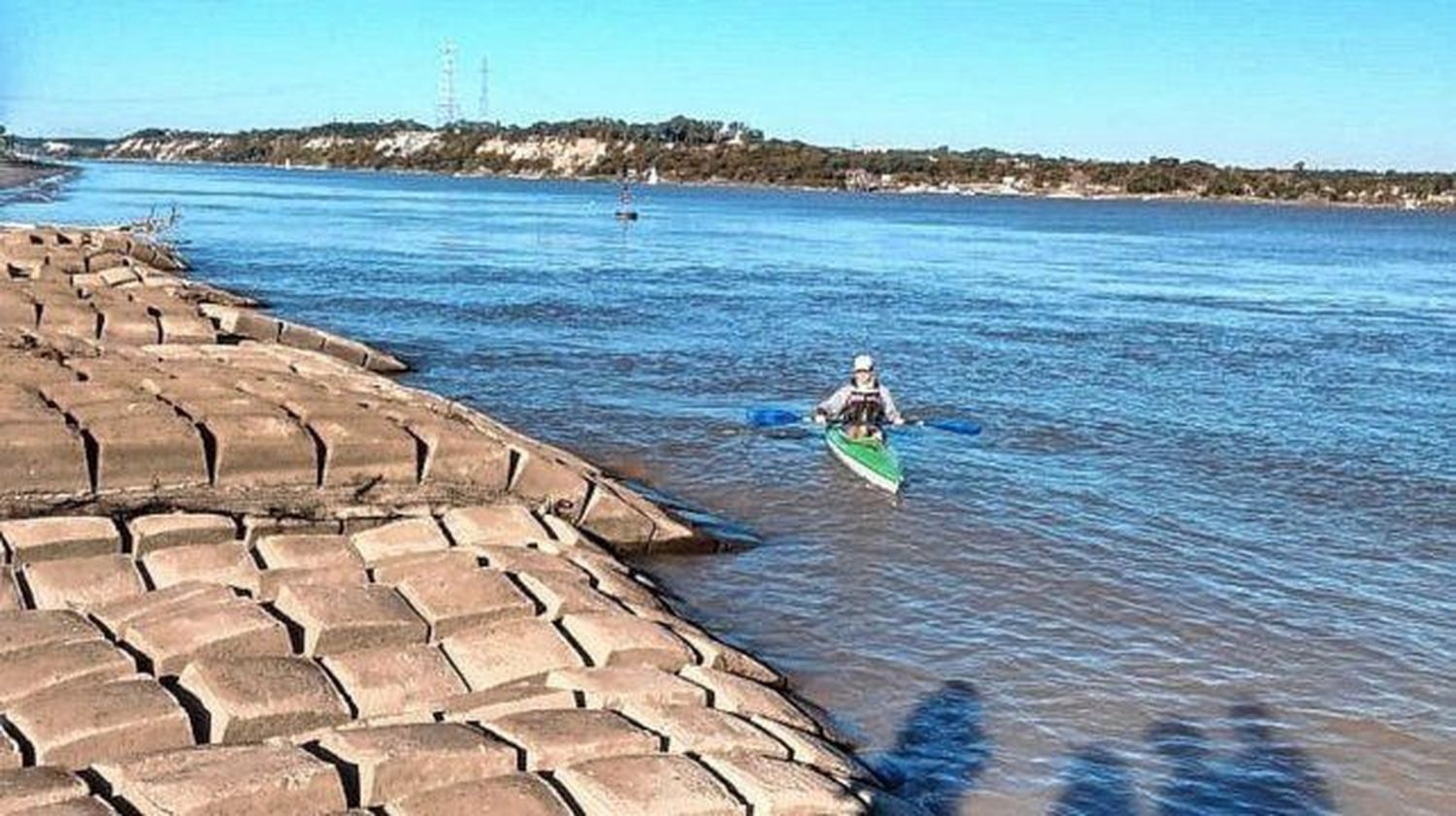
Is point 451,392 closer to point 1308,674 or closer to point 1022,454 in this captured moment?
point 1022,454

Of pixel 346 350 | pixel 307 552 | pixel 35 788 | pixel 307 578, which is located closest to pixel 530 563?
pixel 307 578

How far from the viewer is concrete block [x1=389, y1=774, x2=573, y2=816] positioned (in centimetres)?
616

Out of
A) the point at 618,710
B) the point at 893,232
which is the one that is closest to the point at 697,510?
the point at 618,710

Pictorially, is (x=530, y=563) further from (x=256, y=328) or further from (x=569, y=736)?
(x=256, y=328)

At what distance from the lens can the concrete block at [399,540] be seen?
415 inches

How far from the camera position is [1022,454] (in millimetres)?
20531

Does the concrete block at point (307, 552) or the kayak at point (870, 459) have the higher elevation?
the concrete block at point (307, 552)

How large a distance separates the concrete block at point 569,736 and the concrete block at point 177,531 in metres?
4.32

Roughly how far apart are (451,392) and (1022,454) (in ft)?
33.0

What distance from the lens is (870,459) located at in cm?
1772

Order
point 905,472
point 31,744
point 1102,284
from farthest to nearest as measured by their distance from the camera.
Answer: point 1102,284, point 905,472, point 31,744

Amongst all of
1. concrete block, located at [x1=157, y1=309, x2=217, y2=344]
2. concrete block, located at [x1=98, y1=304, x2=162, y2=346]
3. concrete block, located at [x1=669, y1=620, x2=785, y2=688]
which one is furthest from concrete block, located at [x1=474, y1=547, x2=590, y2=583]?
concrete block, located at [x1=157, y1=309, x2=217, y2=344]

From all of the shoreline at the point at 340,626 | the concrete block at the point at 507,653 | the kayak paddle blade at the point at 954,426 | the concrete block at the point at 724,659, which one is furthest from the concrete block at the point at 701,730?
the kayak paddle blade at the point at 954,426

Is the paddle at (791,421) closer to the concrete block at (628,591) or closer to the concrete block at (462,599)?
the concrete block at (628,591)
